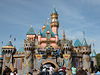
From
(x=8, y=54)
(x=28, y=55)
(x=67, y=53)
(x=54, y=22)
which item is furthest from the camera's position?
(x=54, y=22)

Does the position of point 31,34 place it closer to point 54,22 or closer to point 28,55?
point 54,22

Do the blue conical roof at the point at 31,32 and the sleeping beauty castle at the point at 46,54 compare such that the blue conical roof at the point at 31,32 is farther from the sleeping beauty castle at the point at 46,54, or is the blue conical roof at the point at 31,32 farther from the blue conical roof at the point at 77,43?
the blue conical roof at the point at 77,43

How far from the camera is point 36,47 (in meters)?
37.5

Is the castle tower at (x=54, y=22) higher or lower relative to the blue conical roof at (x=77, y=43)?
higher

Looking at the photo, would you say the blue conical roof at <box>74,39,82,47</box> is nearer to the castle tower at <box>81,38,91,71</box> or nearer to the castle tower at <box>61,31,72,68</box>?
the castle tower at <box>81,38,91,71</box>

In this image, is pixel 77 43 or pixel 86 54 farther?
pixel 77 43

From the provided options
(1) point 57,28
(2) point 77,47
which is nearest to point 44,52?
(2) point 77,47

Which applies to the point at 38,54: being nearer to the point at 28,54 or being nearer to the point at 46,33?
the point at 28,54

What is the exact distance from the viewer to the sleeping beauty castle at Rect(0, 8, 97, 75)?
35625 mm

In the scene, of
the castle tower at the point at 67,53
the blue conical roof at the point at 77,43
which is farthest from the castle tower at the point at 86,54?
the castle tower at the point at 67,53

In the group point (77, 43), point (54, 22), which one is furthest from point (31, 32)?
point (77, 43)

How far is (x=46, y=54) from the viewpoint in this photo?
36.2m

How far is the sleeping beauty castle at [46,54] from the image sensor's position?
3562 centimetres

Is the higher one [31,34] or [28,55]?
[31,34]
